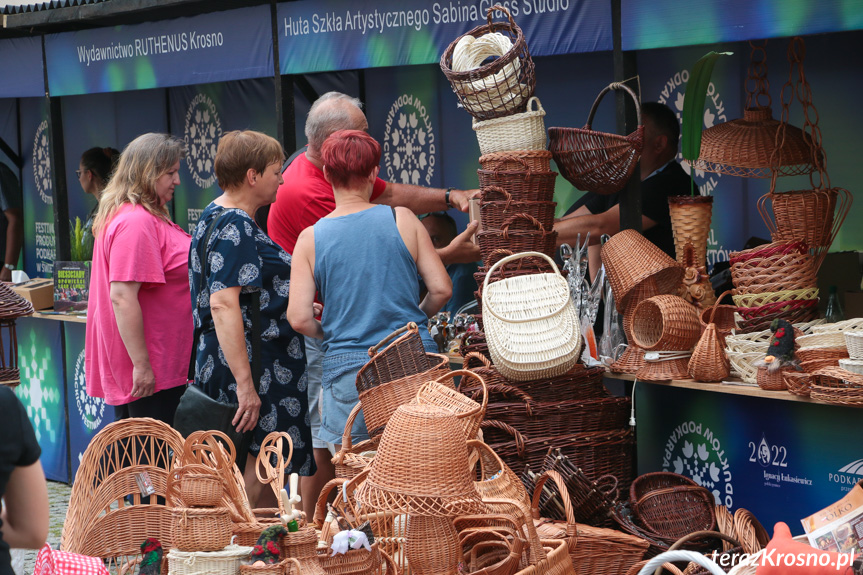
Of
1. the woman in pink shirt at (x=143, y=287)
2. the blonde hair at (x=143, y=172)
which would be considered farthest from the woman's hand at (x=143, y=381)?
the blonde hair at (x=143, y=172)

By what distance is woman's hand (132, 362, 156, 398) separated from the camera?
4777 millimetres

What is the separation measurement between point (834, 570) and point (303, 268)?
2.29 m

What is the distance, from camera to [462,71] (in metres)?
4.47

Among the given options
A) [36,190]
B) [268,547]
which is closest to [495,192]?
[268,547]

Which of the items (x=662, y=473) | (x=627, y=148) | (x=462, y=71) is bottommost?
(x=662, y=473)

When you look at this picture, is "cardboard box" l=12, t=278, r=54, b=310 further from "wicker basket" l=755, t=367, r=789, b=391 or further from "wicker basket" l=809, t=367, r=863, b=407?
"wicker basket" l=809, t=367, r=863, b=407

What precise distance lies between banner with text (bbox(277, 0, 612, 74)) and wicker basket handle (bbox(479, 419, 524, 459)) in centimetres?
181

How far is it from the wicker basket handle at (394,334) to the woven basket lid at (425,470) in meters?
0.67

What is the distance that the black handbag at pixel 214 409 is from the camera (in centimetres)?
409

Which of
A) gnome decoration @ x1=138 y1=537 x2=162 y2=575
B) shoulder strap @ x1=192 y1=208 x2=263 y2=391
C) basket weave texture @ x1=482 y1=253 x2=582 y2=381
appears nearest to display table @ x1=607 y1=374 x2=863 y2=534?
basket weave texture @ x1=482 y1=253 x2=582 y2=381

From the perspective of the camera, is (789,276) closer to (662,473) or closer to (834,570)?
(662,473)

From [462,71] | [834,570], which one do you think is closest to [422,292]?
[462,71]

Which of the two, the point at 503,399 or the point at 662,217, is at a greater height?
the point at 662,217

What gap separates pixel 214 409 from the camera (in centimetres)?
409
